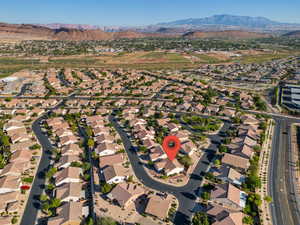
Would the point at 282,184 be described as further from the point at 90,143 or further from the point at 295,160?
the point at 90,143

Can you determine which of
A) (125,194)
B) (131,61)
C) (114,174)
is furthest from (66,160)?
(131,61)

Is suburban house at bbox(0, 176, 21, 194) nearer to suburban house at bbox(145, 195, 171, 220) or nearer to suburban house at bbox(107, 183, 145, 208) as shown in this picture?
suburban house at bbox(107, 183, 145, 208)

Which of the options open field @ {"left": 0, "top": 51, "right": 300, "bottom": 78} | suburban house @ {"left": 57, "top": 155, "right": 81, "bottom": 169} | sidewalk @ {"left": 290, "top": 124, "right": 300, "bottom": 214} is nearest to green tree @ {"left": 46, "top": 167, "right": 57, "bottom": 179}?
suburban house @ {"left": 57, "top": 155, "right": 81, "bottom": 169}

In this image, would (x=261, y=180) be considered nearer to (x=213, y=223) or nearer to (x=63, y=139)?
(x=213, y=223)

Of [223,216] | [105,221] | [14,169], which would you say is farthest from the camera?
[14,169]

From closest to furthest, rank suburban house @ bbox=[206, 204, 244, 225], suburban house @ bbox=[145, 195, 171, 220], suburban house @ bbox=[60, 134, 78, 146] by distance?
suburban house @ bbox=[206, 204, 244, 225]
suburban house @ bbox=[145, 195, 171, 220]
suburban house @ bbox=[60, 134, 78, 146]

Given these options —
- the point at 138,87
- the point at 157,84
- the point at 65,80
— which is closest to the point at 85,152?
the point at 138,87
